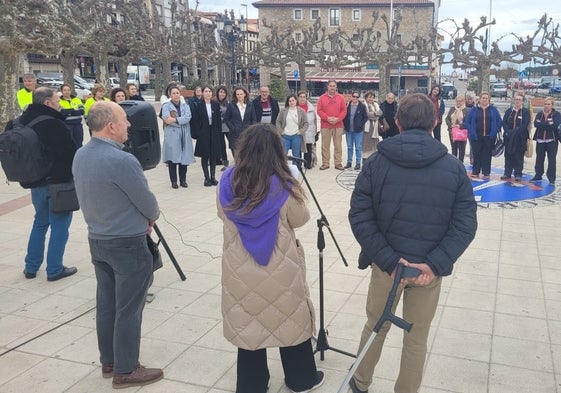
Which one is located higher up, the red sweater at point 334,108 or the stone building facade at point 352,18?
the stone building facade at point 352,18

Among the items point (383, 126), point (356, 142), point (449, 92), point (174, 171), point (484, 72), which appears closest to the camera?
point (174, 171)

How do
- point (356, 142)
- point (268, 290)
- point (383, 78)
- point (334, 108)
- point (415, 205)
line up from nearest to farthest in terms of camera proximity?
point (415, 205) < point (268, 290) < point (334, 108) < point (356, 142) < point (383, 78)

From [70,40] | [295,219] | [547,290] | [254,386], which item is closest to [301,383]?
[254,386]

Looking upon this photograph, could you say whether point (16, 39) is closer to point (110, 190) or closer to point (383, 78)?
point (110, 190)

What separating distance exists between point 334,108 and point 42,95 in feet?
22.7

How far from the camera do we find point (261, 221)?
2.58m

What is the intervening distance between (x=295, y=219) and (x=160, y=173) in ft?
27.6

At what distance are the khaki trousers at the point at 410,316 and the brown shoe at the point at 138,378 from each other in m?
1.35

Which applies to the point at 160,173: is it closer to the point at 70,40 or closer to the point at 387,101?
the point at 387,101

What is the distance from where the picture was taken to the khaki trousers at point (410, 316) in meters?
2.70

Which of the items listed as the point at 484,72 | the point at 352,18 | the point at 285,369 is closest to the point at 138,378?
the point at 285,369

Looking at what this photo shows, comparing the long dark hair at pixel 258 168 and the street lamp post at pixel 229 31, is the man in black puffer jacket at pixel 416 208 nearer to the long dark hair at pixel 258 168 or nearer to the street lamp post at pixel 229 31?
the long dark hair at pixel 258 168

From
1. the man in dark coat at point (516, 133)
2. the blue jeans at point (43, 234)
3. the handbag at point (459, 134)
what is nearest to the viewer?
the blue jeans at point (43, 234)

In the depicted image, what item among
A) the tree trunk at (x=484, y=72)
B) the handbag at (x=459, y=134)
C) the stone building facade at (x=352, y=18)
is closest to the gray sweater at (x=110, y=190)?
the handbag at (x=459, y=134)
